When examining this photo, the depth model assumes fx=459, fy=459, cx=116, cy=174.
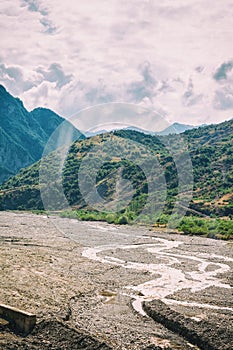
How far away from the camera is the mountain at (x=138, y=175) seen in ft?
342

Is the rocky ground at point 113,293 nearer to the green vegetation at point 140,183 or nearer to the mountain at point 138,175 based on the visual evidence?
the green vegetation at point 140,183

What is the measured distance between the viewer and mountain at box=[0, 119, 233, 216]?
10438cm

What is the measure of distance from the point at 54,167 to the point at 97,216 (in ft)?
189

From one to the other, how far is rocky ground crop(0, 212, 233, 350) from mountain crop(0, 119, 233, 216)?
51.1 meters

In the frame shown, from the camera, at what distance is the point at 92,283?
3069 centimetres

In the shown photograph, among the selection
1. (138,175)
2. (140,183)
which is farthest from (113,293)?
(138,175)

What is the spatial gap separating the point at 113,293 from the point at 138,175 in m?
92.2

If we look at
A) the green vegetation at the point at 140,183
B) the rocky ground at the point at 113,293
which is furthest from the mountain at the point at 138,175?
the rocky ground at the point at 113,293

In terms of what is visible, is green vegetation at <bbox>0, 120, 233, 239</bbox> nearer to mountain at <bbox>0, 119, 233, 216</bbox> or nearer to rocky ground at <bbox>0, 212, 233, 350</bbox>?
mountain at <bbox>0, 119, 233, 216</bbox>

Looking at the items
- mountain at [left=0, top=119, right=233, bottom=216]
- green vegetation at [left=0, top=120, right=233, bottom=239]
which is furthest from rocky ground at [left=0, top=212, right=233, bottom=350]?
mountain at [left=0, top=119, right=233, bottom=216]

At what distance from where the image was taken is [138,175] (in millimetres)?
120000

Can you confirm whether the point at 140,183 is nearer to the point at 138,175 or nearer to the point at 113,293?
the point at 138,175

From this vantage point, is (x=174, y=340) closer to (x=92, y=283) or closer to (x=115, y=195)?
(x=92, y=283)

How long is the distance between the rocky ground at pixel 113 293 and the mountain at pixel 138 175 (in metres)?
51.1
